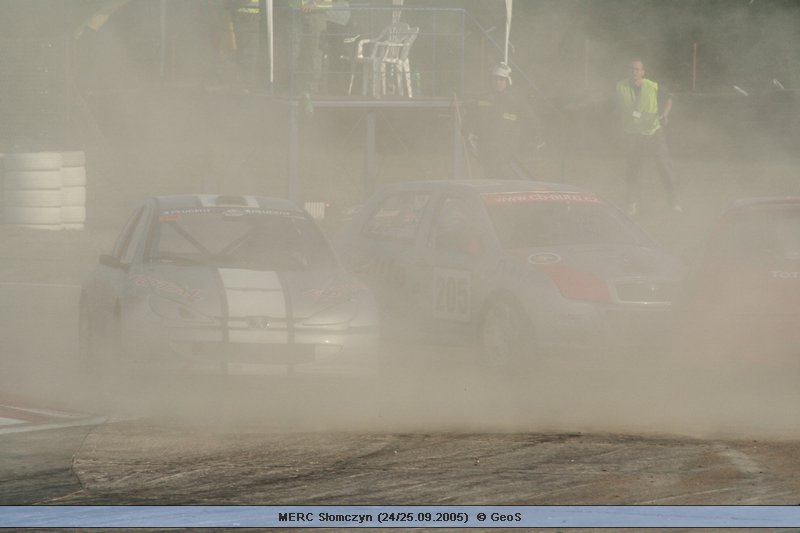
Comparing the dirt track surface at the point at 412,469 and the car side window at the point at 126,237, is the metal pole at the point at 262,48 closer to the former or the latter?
the car side window at the point at 126,237

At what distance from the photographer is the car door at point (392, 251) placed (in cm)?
1178

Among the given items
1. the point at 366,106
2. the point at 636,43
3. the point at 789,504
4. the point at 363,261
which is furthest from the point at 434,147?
the point at 789,504

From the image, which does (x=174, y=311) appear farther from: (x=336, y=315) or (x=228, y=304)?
(x=336, y=315)

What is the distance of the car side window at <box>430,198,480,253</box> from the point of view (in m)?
11.5

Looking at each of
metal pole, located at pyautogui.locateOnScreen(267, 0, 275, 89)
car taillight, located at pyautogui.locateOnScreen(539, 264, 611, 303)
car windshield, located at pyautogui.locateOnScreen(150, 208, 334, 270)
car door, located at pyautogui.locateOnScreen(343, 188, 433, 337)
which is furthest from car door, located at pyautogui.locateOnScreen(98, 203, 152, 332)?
metal pole, located at pyautogui.locateOnScreen(267, 0, 275, 89)

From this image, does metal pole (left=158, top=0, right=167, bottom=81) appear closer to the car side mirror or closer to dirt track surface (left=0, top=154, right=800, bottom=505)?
dirt track surface (left=0, top=154, right=800, bottom=505)

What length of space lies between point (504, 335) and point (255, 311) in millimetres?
2017

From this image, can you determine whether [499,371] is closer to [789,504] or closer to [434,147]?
[789,504]

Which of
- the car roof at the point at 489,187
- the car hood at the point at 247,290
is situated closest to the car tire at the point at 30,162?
the car roof at the point at 489,187

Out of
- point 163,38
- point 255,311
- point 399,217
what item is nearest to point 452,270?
point 399,217

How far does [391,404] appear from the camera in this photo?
970 cm

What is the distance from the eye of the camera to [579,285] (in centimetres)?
1065

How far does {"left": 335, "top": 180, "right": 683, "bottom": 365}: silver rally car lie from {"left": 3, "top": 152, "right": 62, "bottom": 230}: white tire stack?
9669mm

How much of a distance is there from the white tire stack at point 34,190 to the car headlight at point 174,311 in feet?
39.7
